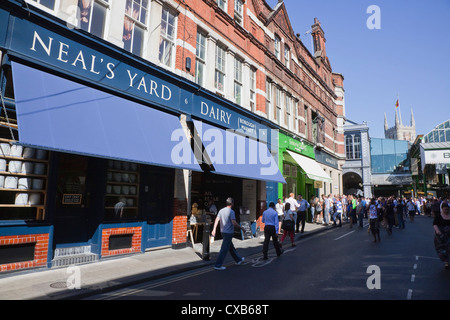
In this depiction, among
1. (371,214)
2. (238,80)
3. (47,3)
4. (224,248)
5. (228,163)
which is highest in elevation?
(238,80)

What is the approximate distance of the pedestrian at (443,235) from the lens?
7051 mm

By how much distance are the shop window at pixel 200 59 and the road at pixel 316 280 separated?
7.17 metres

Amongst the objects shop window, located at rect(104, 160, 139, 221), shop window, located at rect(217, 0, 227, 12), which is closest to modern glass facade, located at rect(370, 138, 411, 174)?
shop window, located at rect(217, 0, 227, 12)

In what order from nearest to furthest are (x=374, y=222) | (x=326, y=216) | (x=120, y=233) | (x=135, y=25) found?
1. (x=120, y=233)
2. (x=135, y=25)
3. (x=374, y=222)
4. (x=326, y=216)

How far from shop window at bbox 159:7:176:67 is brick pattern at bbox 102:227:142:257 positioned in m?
5.79

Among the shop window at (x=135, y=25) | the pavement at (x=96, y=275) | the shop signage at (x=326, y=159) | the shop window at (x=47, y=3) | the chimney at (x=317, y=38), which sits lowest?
the pavement at (x=96, y=275)

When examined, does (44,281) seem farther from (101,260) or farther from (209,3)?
(209,3)

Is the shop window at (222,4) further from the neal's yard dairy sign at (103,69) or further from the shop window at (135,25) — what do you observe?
the neal's yard dairy sign at (103,69)

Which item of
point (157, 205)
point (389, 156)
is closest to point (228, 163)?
point (157, 205)

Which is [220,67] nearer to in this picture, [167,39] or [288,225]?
[167,39]

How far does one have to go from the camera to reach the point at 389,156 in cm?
5331

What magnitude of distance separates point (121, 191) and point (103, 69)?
3572 mm

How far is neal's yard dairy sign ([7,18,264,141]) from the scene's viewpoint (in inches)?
249

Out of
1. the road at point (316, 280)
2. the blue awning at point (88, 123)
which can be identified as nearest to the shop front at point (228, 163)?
the blue awning at point (88, 123)
